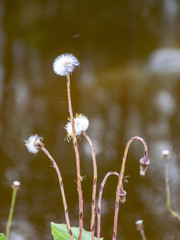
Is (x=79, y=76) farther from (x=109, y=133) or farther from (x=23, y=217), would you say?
(x=23, y=217)

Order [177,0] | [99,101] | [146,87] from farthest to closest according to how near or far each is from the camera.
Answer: [177,0], [146,87], [99,101]

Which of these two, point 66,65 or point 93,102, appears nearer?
point 66,65

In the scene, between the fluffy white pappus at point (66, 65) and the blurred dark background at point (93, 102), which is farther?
the blurred dark background at point (93, 102)

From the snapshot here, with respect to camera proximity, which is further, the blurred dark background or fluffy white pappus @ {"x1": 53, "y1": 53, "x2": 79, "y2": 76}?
the blurred dark background

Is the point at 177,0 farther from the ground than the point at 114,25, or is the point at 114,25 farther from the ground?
the point at 177,0

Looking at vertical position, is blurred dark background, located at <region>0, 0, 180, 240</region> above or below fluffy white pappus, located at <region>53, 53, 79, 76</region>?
above

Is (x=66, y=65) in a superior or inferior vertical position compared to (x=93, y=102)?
inferior

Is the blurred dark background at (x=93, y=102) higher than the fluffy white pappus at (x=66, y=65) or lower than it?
higher

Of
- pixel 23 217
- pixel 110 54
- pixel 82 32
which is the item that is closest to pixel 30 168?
pixel 23 217
